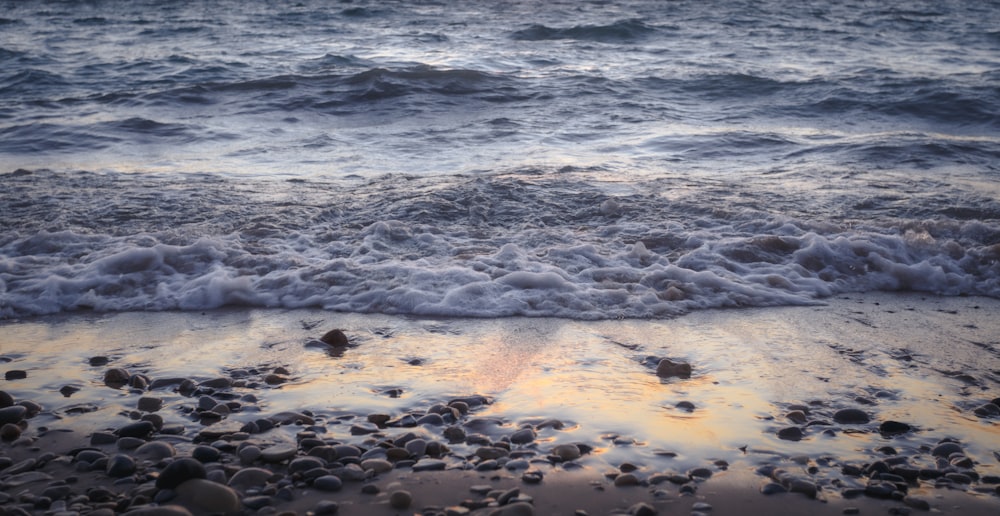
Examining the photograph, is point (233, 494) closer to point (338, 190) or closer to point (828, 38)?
point (338, 190)

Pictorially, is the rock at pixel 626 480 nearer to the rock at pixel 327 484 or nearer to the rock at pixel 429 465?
the rock at pixel 429 465

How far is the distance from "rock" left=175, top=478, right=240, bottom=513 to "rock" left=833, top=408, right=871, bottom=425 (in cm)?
206

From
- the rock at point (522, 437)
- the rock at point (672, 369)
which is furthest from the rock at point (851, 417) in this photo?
the rock at point (522, 437)

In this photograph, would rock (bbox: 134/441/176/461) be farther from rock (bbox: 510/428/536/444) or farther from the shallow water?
rock (bbox: 510/428/536/444)

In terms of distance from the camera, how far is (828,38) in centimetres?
1634

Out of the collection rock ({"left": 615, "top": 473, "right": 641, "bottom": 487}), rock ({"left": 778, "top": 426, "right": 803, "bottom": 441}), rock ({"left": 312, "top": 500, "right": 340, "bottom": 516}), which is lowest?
rock ({"left": 778, "top": 426, "right": 803, "bottom": 441})

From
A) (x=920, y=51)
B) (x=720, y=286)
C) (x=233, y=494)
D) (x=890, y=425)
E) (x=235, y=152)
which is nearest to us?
(x=233, y=494)

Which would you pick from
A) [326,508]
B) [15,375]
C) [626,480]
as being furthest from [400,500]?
[15,375]

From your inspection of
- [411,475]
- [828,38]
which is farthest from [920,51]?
[411,475]

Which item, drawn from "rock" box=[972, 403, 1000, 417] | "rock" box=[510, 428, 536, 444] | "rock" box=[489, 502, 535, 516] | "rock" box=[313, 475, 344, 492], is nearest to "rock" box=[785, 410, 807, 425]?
"rock" box=[972, 403, 1000, 417]

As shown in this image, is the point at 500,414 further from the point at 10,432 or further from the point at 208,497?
the point at 10,432

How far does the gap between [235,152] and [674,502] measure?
725cm

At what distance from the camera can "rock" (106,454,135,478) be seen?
2.45m

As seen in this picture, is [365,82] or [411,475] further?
[365,82]
